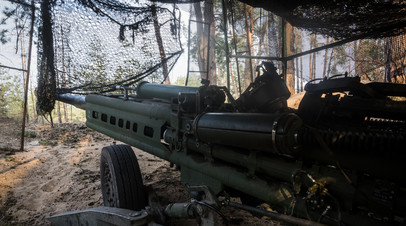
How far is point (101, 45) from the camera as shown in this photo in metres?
5.12

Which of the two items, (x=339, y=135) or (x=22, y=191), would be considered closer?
(x=339, y=135)

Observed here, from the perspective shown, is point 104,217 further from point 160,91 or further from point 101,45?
point 101,45

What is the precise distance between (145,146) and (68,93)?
119 inches

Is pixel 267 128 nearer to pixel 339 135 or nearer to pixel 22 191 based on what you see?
pixel 339 135

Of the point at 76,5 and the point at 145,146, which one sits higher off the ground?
the point at 76,5

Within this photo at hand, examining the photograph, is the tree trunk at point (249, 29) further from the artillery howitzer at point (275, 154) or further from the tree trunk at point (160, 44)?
the artillery howitzer at point (275, 154)

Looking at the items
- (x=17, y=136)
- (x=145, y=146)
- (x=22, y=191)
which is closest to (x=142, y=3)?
(x=145, y=146)

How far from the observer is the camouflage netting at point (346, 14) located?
2.99m

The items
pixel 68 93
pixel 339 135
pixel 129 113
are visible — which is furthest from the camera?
pixel 68 93

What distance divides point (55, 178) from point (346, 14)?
16.5 ft

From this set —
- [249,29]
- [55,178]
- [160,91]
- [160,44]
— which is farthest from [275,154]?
[249,29]

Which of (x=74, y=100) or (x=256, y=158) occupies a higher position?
(x=74, y=100)

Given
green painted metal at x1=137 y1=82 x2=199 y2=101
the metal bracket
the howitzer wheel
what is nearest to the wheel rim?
the howitzer wheel

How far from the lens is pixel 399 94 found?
1943 mm
